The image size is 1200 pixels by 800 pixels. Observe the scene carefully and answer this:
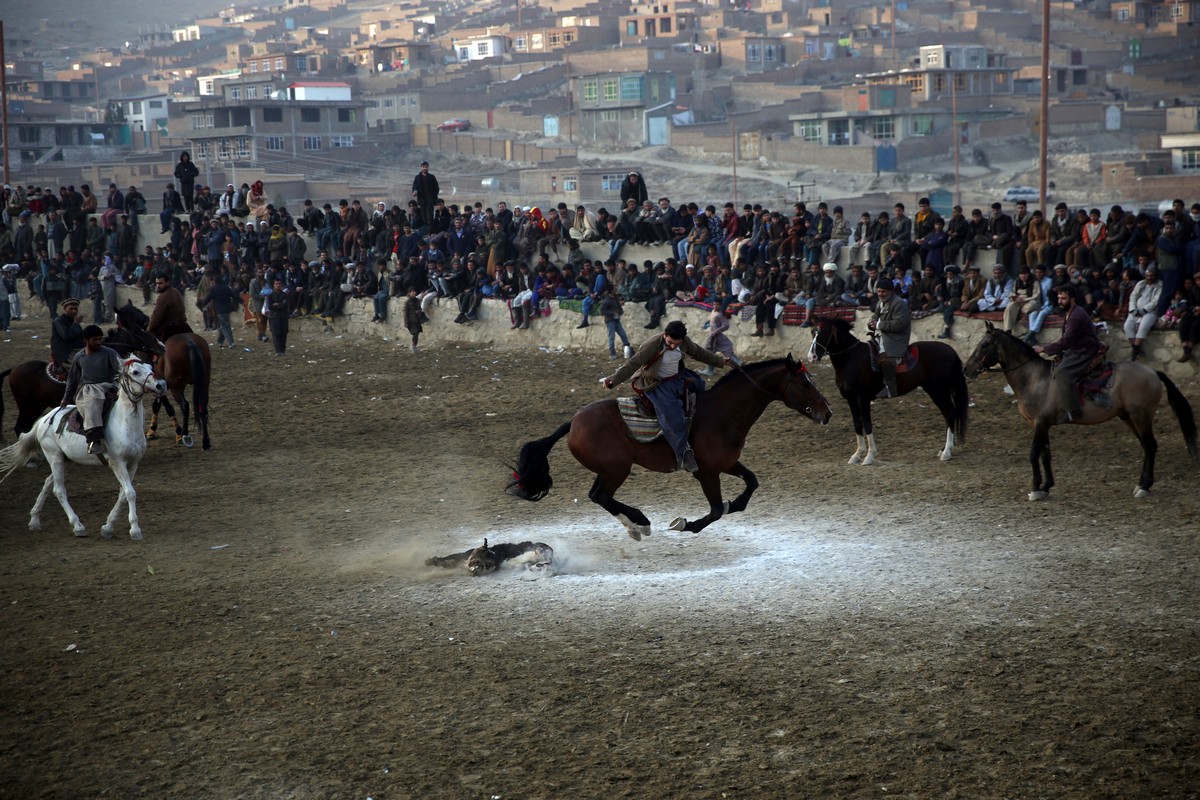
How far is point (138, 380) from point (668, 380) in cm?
566

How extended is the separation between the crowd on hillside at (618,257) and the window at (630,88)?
51.8 m

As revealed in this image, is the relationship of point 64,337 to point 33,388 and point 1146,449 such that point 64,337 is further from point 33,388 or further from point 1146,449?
point 1146,449

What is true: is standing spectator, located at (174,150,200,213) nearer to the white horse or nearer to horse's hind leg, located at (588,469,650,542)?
the white horse

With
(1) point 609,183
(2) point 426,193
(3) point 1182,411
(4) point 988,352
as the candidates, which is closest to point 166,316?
(4) point 988,352

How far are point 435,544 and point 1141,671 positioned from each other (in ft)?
21.8

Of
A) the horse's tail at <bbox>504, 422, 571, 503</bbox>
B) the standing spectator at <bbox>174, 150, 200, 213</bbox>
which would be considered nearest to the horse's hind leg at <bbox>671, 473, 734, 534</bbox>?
the horse's tail at <bbox>504, 422, 571, 503</bbox>

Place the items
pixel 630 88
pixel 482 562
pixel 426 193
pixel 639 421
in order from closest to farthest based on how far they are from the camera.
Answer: pixel 482 562 < pixel 639 421 < pixel 426 193 < pixel 630 88

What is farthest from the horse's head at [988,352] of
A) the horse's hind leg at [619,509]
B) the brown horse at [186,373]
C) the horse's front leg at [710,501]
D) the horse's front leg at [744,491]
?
the brown horse at [186,373]

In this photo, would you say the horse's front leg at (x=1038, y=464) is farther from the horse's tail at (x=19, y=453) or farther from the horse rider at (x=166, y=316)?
the horse rider at (x=166, y=316)

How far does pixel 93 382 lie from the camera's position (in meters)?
12.5

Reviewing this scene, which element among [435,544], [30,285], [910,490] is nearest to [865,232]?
[910,490]

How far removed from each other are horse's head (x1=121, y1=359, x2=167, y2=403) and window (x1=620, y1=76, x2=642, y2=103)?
75.7 m

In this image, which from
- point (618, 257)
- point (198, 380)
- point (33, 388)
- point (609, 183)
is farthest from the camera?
point (609, 183)

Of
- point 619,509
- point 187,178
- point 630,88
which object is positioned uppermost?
point 630,88
